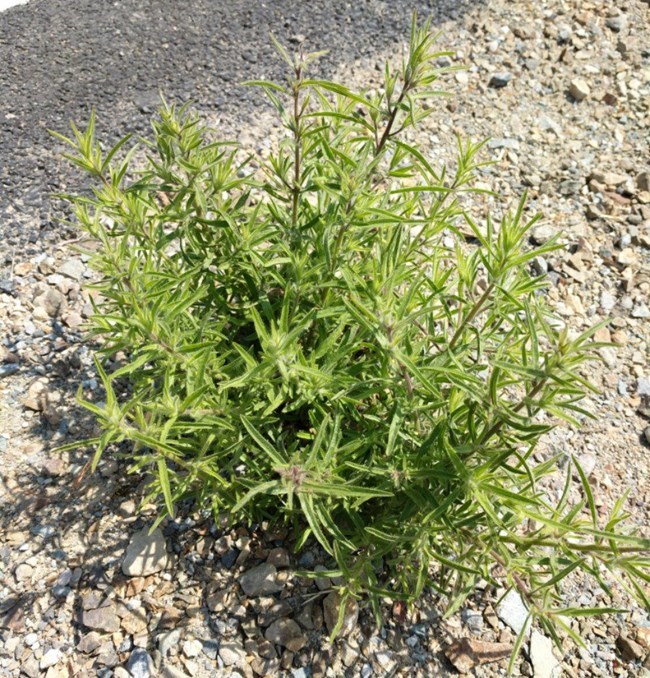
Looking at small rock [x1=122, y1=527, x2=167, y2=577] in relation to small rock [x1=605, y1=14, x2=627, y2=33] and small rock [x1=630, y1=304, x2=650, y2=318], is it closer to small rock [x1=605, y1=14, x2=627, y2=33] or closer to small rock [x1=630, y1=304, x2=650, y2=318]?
small rock [x1=630, y1=304, x2=650, y2=318]

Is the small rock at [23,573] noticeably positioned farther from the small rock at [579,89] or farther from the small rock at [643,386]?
the small rock at [579,89]

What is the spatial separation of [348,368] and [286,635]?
4.32 ft

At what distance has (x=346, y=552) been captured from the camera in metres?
2.80

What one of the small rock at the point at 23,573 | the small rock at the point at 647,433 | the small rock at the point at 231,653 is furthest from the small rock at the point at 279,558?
the small rock at the point at 647,433

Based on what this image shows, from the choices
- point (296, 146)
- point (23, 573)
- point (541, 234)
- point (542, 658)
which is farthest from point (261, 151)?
point (542, 658)

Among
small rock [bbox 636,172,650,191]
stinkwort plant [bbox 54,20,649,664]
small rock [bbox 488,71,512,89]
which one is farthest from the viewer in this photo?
small rock [bbox 488,71,512,89]

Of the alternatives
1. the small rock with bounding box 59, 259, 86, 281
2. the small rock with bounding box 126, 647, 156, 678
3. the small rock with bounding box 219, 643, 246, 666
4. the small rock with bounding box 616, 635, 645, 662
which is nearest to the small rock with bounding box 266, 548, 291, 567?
the small rock with bounding box 219, 643, 246, 666

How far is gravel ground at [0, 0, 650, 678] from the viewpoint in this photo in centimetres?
302

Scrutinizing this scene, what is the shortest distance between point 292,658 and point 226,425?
1.26m

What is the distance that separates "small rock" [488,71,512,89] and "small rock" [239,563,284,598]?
14.3ft

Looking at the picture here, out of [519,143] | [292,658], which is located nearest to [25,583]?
[292,658]

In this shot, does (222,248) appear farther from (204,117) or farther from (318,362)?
(204,117)

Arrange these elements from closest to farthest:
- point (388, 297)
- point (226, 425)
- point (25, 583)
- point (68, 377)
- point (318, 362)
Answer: point (388, 297) → point (226, 425) → point (318, 362) → point (25, 583) → point (68, 377)

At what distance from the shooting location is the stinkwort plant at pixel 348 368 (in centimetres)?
222
